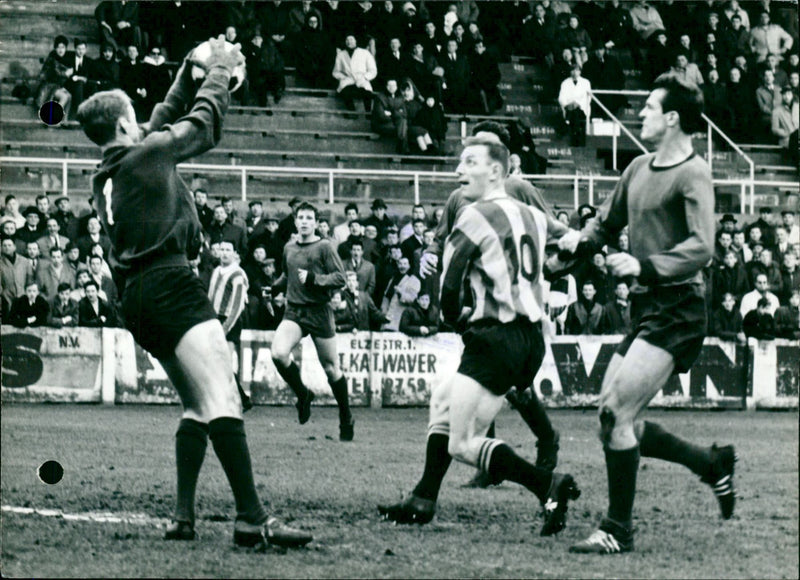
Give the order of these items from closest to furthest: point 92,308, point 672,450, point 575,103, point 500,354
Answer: point 500,354, point 672,450, point 92,308, point 575,103

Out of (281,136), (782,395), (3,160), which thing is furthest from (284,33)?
(782,395)

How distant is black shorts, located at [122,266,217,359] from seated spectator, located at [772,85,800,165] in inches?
828

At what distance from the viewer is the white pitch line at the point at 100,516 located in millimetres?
8156

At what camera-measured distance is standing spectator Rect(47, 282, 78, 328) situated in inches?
729

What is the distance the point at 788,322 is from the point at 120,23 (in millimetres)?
11988

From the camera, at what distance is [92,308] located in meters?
18.8

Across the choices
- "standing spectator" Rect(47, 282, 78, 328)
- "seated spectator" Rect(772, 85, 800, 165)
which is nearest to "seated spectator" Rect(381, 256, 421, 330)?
"standing spectator" Rect(47, 282, 78, 328)

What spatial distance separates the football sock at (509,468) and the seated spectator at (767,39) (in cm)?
2079

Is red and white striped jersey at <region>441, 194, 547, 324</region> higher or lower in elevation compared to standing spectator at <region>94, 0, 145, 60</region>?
lower

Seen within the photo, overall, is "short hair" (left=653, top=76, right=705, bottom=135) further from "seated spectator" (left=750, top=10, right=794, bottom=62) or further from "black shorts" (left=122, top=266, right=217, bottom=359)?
"seated spectator" (left=750, top=10, right=794, bottom=62)

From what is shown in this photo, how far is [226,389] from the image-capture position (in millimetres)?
7406

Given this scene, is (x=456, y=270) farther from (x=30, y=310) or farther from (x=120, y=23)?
(x=120, y=23)

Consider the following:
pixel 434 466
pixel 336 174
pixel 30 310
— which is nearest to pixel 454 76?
pixel 336 174

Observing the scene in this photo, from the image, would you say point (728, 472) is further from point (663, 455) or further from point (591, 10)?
point (591, 10)
